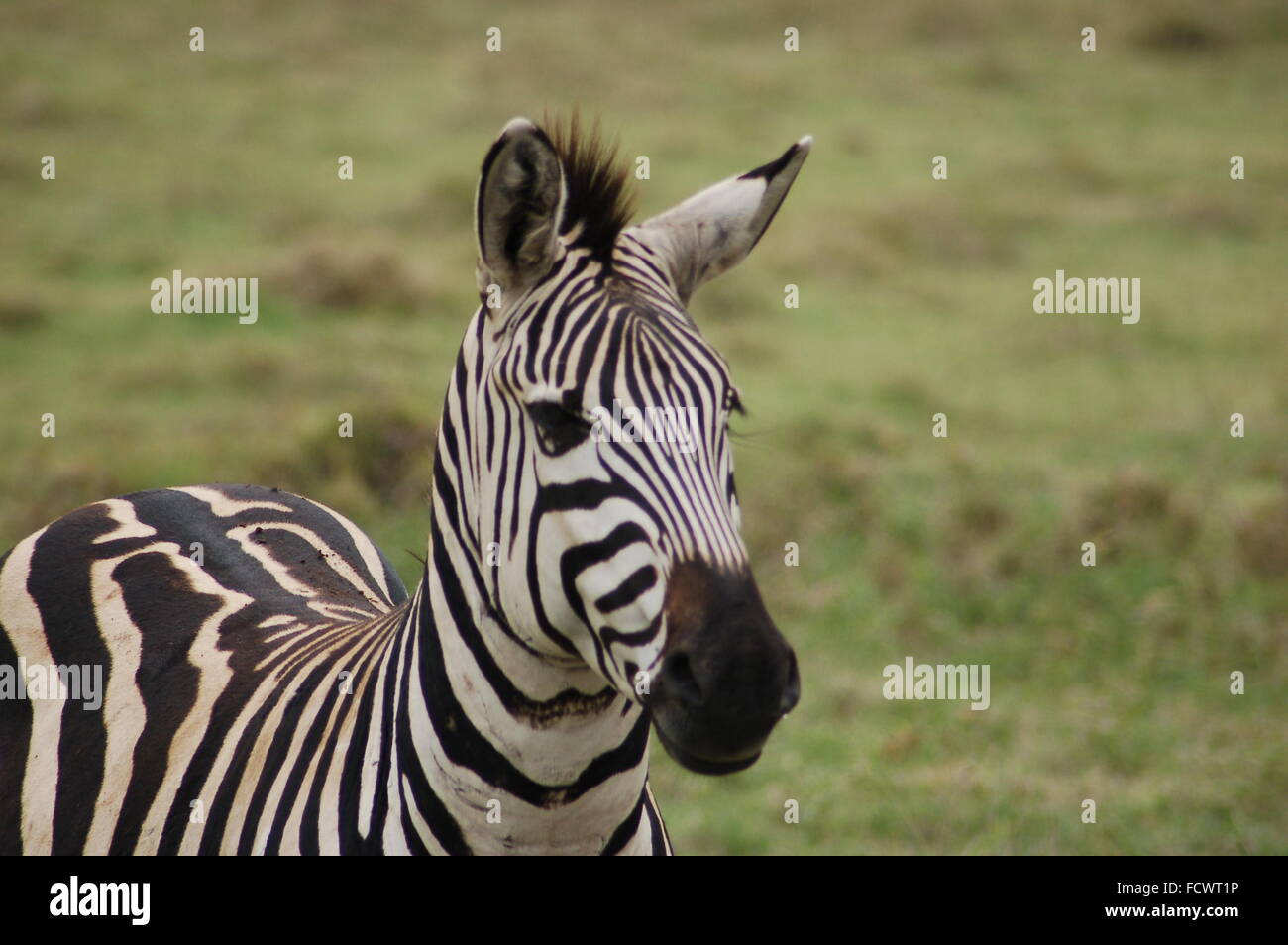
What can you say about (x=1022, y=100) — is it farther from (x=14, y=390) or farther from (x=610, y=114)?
(x=14, y=390)

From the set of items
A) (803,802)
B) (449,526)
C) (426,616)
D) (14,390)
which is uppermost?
(14,390)

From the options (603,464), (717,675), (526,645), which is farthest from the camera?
(526,645)

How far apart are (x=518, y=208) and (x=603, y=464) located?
546mm

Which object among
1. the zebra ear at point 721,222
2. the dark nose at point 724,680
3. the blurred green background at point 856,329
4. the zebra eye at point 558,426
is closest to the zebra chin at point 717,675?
the dark nose at point 724,680

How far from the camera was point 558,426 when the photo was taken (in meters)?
2.53

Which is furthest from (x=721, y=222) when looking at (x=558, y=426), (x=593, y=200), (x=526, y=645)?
(x=526, y=645)

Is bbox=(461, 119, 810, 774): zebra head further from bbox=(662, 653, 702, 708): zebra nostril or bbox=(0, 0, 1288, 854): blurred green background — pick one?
bbox=(0, 0, 1288, 854): blurred green background

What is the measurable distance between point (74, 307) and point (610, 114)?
7164 millimetres

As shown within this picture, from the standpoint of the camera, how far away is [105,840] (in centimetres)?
328

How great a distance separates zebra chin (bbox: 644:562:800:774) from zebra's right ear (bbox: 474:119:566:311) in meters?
0.71

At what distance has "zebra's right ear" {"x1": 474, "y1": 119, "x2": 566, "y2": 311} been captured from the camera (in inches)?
101

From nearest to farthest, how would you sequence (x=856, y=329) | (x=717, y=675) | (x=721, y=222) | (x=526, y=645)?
(x=717, y=675) < (x=526, y=645) < (x=721, y=222) < (x=856, y=329)

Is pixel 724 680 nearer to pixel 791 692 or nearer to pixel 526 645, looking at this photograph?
pixel 791 692
